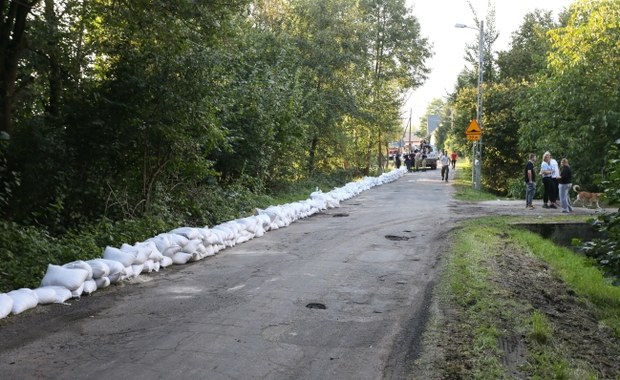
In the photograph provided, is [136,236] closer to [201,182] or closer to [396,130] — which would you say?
[201,182]

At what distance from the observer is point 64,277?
732 centimetres

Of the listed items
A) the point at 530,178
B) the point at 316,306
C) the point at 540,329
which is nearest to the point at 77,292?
the point at 316,306

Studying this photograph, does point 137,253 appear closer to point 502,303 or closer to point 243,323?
point 243,323

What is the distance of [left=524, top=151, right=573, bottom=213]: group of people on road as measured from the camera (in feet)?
60.2

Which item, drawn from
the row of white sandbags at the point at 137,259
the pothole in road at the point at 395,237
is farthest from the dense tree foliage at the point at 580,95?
the row of white sandbags at the point at 137,259

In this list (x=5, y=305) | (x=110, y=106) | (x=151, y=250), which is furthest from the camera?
(x=110, y=106)

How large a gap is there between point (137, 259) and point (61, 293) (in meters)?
1.61

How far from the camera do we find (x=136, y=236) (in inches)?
413

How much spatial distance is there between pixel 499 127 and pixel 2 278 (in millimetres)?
29511

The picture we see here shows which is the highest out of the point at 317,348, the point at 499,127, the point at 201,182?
the point at 499,127

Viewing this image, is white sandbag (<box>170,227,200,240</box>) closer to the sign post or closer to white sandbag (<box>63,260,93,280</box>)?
white sandbag (<box>63,260,93,280</box>)

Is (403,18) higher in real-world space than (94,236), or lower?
higher

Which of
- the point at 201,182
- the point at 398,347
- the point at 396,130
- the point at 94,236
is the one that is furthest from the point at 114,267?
the point at 396,130

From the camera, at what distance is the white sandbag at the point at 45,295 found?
6949mm
